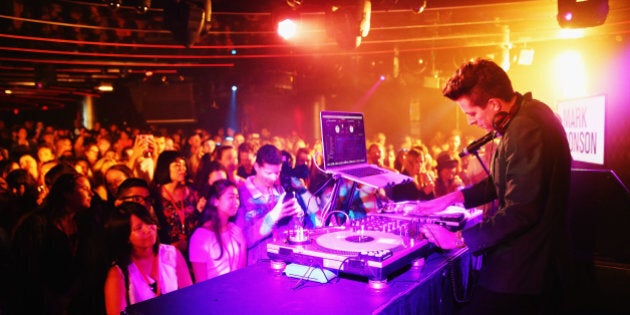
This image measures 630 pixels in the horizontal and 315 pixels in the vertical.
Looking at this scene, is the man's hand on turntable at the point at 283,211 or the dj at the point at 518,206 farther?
the man's hand on turntable at the point at 283,211

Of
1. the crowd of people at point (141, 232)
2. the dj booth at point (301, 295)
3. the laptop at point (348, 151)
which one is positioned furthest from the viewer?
the crowd of people at point (141, 232)

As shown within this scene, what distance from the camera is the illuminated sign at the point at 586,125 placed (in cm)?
391

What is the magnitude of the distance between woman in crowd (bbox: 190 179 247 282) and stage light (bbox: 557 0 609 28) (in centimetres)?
392

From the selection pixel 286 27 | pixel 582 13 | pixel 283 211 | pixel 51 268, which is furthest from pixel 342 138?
pixel 582 13

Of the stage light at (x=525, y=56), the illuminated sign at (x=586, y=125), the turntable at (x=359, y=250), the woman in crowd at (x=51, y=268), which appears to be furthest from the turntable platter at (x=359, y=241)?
the stage light at (x=525, y=56)

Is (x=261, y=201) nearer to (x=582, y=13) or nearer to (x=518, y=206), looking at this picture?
(x=518, y=206)

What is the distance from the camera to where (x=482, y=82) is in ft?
5.45

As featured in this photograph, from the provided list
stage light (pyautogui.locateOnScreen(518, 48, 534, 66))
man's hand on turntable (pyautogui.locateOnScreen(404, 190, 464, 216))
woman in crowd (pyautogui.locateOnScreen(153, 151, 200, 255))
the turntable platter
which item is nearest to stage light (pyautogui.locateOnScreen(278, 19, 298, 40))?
woman in crowd (pyautogui.locateOnScreen(153, 151, 200, 255))

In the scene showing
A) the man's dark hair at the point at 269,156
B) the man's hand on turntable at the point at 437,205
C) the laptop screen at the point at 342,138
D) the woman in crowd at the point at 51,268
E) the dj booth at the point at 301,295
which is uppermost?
the laptop screen at the point at 342,138

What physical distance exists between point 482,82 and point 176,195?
9.77ft

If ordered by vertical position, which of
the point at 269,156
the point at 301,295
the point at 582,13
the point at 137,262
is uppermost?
the point at 582,13

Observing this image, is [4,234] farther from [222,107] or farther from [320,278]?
[222,107]

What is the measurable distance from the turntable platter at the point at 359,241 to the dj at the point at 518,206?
16 cm

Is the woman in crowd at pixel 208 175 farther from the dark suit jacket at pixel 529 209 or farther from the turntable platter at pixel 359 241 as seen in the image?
the dark suit jacket at pixel 529 209
